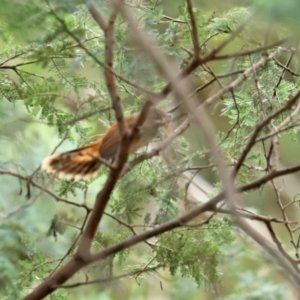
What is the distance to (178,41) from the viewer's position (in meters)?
1.21

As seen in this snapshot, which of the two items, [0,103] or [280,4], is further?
[0,103]

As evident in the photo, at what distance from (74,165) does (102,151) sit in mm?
88

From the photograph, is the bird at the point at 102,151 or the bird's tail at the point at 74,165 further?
the bird's tail at the point at 74,165

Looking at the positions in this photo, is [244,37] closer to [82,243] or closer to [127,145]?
[127,145]

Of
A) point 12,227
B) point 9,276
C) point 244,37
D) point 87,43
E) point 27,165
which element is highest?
point 87,43

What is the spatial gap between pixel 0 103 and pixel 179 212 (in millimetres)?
568

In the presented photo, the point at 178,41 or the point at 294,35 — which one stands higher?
the point at 178,41

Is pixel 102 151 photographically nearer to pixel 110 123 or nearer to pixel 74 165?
pixel 74 165

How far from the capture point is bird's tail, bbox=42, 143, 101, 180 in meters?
1.21

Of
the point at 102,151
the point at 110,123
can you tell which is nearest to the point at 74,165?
the point at 102,151

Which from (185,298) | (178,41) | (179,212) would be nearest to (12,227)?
(179,212)

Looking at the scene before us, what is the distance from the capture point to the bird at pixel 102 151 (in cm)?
110

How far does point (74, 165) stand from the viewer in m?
1.28

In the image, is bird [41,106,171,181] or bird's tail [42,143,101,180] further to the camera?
bird's tail [42,143,101,180]
